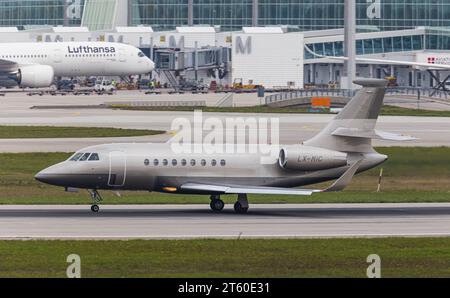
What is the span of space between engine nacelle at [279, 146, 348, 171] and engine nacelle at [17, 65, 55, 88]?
92762mm

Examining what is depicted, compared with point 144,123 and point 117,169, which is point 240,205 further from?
point 144,123

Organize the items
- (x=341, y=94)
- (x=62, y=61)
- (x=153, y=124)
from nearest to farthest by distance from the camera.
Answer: (x=153, y=124) < (x=341, y=94) < (x=62, y=61)

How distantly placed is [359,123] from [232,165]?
540cm

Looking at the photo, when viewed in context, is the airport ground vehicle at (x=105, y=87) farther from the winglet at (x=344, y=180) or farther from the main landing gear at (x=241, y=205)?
the winglet at (x=344, y=180)

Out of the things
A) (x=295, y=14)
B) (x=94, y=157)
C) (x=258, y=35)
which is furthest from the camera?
(x=295, y=14)

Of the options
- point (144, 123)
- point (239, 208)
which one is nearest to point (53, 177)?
point (239, 208)

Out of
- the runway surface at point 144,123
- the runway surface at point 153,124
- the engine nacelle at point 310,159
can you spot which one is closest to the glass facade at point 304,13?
the runway surface at point 144,123

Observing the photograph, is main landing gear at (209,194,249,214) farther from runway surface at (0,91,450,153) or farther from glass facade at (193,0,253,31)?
glass facade at (193,0,253,31)

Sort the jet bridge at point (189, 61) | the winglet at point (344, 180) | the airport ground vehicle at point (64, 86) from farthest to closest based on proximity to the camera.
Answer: the jet bridge at point (189, 61) < the airport ground vehicle at point (64, 86) < the winglet at point (344, 180)

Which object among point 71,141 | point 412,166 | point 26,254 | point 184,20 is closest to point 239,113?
point 71,141

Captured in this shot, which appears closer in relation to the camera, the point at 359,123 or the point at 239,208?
the point at 239,208

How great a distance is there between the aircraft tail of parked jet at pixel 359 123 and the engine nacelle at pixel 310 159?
474mm

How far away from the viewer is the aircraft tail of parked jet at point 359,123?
5044 centimetres

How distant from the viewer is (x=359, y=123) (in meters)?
50.7
